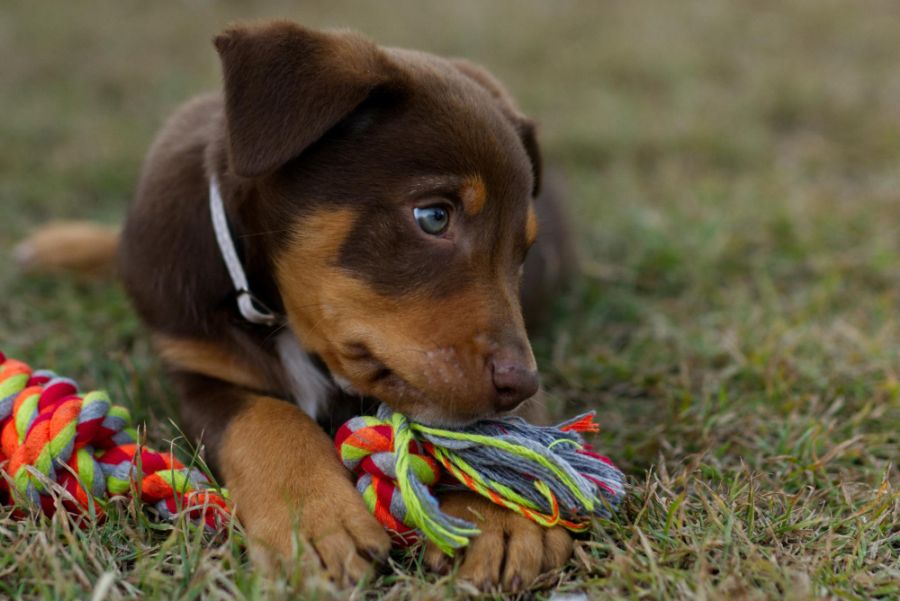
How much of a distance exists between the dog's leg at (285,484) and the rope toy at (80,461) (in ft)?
0.38

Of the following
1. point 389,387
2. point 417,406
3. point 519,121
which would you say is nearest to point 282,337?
point 389,387

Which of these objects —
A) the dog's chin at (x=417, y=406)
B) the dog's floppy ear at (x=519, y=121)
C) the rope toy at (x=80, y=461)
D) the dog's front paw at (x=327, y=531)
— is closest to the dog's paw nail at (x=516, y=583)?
the dog's front paw at (x=327, y=531)

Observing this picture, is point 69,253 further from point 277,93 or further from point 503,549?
point 503,549

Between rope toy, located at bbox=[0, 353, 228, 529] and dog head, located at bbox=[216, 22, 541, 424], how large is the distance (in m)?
0.55

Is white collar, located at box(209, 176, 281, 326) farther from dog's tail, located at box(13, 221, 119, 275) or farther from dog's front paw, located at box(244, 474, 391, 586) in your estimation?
dog's tail, located at box(13, 221, 119, 275)

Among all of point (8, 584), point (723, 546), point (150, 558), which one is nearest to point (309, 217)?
point (150, 558)

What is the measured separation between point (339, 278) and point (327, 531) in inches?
28.7

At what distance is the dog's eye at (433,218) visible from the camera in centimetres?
259

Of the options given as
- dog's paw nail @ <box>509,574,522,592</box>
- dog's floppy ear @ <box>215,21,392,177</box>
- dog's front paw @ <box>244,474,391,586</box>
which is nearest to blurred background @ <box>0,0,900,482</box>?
dog's paw nail @ <box>509,574,522,592</box>

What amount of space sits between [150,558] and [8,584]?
320 millimetres

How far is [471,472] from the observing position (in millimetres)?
2369

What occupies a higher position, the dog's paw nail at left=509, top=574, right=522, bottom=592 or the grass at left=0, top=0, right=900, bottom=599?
the dog's paw nail at left=509, top=574, right=522, bottom=592

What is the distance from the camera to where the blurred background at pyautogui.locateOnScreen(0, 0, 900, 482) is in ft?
11.9

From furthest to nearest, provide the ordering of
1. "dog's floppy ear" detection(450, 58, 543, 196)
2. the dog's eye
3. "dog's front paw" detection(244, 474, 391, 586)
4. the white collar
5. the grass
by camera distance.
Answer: "dog's floppy ear" detection(450, 58, 543, 196) < the white collar < the dog's eye < the grass < "dog's front paw" detection(244, 474, 391, 586)
